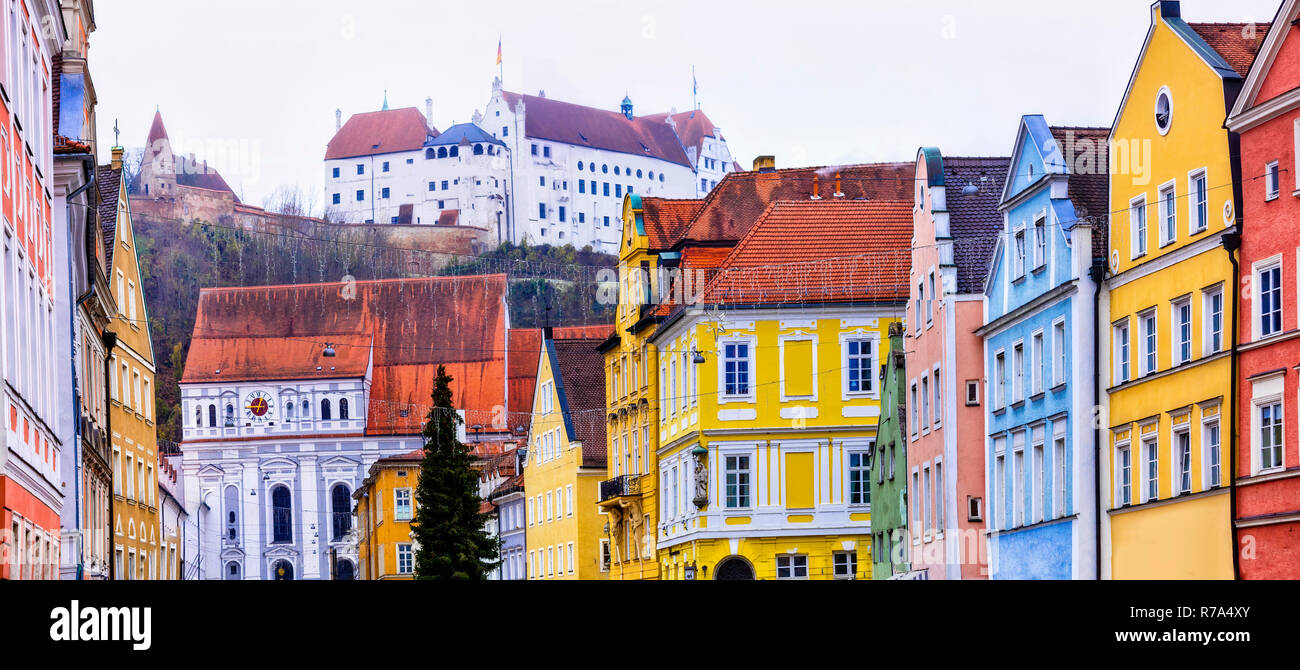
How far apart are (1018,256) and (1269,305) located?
1016 cm

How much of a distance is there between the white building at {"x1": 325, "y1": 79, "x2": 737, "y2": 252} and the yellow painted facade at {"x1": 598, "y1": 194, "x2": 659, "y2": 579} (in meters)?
5.25

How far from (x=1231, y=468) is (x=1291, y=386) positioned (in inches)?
70.4

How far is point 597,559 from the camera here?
61125 millimetres

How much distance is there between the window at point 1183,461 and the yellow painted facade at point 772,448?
56.3ft

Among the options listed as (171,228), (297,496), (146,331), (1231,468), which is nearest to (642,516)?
(297,496)

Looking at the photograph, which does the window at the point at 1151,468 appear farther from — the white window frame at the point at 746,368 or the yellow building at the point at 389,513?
the yellow building at the point at 389,513

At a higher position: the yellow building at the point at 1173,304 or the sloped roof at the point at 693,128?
the sloped roof at the point at 693,128

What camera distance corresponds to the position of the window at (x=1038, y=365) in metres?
A: 35.8

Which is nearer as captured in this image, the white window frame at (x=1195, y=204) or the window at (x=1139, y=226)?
the white window frame at (x=1195, y=204)

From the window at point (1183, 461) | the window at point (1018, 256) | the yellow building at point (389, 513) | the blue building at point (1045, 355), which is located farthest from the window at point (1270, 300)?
the yellow building at point (389, 513)

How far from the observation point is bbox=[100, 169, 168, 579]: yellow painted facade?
37.8 metres
